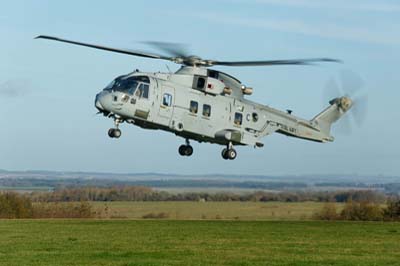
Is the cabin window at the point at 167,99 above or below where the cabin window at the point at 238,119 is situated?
above

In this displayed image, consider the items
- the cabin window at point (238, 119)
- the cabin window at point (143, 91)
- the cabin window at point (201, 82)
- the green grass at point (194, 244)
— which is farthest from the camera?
the cabin window at point (238, 119)

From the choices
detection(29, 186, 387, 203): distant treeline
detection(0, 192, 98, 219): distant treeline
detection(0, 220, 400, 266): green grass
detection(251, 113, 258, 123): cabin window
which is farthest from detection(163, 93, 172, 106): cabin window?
detection(29, 186, 387, 203): distant treeline

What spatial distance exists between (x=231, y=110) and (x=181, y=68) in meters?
2.50

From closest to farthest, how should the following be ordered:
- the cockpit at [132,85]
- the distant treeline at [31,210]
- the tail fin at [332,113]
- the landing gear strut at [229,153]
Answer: the cockpit at [132,85]
the landing gear strut at [229,153]
the tail fin at [332,113]
the distant treeline at [31,210]

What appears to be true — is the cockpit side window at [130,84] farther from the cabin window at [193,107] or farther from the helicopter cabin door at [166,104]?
the cabin window at [193,107]

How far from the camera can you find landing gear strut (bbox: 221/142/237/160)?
122 ft

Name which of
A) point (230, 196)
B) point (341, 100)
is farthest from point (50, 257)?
point (230, 196)

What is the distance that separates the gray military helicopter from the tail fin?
7.10 feet

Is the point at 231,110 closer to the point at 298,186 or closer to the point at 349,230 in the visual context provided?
the point at 349,230

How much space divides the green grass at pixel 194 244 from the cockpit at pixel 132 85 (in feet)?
19.0

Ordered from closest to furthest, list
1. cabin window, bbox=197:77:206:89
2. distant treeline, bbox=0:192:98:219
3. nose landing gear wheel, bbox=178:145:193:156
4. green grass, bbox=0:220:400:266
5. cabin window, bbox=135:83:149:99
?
green grass, bbox=0:220:400:266 → cabin window, bbox=135:83:149:99 → cabin window, bbox=197:77:206:89 → nose landing gear wheel, bbox=178:145:193:156 → distant treeline, bbox=0:192:98:219

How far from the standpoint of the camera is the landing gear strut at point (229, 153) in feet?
122

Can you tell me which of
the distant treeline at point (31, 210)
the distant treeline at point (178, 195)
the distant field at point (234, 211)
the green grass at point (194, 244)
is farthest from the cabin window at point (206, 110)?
the distant treeline at point (178, 195)

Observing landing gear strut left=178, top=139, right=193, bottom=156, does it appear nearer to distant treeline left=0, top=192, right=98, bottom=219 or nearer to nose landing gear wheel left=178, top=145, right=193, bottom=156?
nose landing gear wheel left=178, top=145, right=193, bottom=156
